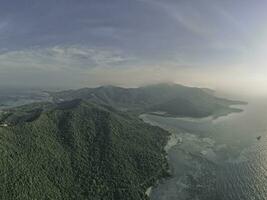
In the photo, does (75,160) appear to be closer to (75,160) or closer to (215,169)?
(75,160)

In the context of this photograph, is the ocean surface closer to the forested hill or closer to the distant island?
the distant island

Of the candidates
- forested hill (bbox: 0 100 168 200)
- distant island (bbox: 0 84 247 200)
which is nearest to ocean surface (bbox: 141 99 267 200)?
distant island (bbox: 0 84 247 200)

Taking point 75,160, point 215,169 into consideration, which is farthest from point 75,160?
point 215,169

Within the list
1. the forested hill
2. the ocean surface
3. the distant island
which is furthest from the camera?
the ocean surface

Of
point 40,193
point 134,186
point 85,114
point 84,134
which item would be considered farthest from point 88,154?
point 85,114

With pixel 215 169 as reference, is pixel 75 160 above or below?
above

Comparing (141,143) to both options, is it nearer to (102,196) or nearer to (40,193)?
(102,196)

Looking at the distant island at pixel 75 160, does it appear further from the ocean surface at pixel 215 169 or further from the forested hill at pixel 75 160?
the ocean surface at pixel 215 169

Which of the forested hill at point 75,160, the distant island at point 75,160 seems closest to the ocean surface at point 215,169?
the distant island at point 75,160
